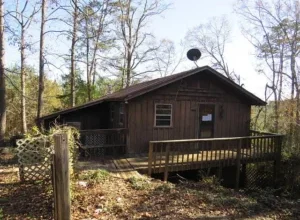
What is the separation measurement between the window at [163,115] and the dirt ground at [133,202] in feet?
15.1

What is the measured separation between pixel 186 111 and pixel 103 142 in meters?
3.86

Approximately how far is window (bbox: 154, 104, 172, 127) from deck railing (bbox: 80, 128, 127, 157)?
152cm

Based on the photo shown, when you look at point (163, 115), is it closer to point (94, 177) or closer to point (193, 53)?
point (193, 53)

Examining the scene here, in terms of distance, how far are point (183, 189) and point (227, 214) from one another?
1.56 meters

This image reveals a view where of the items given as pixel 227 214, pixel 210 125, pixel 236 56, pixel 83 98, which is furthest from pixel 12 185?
pixel 236 56

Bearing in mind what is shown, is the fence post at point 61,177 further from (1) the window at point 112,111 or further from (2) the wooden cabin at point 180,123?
(1) the window at point 112,111

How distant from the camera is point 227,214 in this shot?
5.25m

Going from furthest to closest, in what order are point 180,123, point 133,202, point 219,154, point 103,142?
point 180,123, point 103,142, point 219,154, point 133,202

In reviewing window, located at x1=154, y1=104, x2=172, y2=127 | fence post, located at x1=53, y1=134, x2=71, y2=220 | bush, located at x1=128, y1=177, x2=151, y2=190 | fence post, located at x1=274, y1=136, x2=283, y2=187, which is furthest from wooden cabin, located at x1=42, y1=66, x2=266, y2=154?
fence post, located at x1=53, y1=134, x2=71, y2=220

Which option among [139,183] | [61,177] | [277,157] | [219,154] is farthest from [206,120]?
[61,177]

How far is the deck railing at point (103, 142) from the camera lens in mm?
10359

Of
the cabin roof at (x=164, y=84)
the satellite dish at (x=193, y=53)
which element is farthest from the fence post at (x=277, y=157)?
the satellite dish at (x=193, y=53)

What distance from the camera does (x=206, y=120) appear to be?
487 inches

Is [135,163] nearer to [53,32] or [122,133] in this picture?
[122,133]
